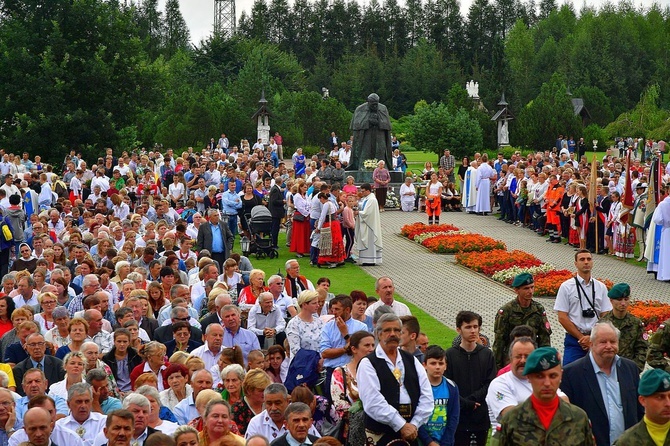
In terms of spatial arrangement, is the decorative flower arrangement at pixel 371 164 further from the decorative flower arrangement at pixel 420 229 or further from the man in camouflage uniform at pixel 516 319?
the man in camouflage uniform at pixel 516 319

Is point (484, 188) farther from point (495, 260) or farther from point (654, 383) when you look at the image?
point (654, 383)

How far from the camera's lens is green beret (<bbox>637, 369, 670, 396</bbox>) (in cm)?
724

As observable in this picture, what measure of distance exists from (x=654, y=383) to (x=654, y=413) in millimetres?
182

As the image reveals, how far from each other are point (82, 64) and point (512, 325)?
35457 millimetres

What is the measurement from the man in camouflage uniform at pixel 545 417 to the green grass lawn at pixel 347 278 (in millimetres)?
10537

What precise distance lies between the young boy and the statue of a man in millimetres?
27588

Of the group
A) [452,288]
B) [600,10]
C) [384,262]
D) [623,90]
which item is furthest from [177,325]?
[600,10]

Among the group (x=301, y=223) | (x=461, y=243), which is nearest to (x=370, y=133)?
(x=461, y=243)

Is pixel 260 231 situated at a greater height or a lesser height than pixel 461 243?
greater

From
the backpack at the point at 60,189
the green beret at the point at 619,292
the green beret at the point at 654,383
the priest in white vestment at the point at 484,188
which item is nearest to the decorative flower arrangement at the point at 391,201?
the priest in white vestment at the point at 484,188

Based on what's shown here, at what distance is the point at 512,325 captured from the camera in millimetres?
12078

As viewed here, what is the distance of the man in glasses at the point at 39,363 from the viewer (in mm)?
12461

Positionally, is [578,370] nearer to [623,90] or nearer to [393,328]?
[393,328]

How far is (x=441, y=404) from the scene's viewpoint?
9.73 m
